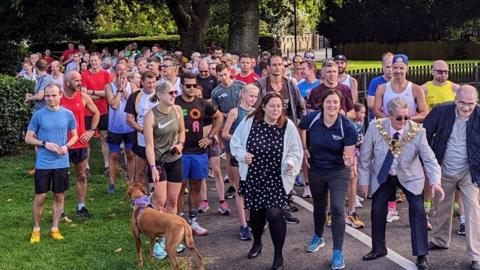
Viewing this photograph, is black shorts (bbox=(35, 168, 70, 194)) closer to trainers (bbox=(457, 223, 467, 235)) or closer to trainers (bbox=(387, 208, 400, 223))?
trainers (bbox=(387, 208, 400, 223))

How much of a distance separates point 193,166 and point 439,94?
322cm

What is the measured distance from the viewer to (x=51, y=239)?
7484mm

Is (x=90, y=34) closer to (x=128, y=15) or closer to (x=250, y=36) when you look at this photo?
(x=128, y=15)

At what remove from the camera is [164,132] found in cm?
689

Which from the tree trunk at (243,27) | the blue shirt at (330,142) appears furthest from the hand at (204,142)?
the tree trunk at (243,27)

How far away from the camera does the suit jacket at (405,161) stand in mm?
6254

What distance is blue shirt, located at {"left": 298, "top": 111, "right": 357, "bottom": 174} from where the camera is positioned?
651cm

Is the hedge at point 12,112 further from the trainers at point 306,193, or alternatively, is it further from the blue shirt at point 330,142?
the blue shirt at point 330,142

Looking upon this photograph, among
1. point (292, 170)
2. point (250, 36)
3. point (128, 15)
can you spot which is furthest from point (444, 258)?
point (128, 15)

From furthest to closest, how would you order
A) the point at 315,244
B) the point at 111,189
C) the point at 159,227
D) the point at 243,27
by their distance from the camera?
the point at 243,27, the point at 111,189, the point at 315,244, the point at 159,227

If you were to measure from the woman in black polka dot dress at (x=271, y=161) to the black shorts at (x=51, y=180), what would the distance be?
2.23 m

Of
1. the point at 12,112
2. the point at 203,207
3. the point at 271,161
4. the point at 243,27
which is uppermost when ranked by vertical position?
the point at 243,27

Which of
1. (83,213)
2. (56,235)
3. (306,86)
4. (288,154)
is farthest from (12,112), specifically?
(288,154)

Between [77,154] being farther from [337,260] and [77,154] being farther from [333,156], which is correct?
[337,260]
